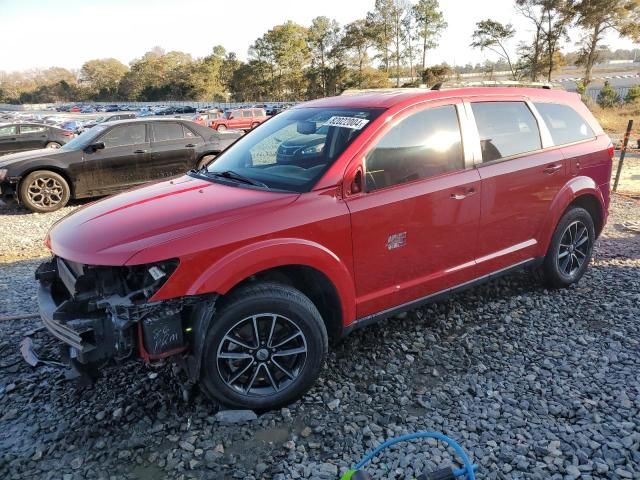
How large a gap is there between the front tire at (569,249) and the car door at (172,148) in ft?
23.2

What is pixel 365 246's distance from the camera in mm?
3152

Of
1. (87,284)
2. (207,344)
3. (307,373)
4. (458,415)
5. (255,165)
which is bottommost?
(458,415)

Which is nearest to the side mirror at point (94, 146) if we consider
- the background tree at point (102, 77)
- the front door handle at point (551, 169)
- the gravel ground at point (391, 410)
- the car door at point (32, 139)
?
the gravel ground at point (391, 410)

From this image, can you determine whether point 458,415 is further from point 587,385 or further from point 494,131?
point 494,131

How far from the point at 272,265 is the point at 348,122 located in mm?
1216

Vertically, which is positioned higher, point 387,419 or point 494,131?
point 494,131

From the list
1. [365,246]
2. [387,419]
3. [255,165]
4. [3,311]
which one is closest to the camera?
[387,419]

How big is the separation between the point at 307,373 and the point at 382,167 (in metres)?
1.41

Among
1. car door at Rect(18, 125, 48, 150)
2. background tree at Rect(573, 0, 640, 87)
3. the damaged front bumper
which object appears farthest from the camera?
background tree at Rect(573, 0, 640, 87)

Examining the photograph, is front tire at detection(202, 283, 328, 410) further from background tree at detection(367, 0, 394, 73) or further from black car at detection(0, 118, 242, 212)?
background tree at detection(367, 0, 394, 73)

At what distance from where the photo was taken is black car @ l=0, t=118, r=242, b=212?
27.8ft

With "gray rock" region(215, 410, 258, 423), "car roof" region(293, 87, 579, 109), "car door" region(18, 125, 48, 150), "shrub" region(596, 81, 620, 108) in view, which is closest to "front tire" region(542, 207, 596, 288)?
"car roof" region(293, 87, 579, 109)

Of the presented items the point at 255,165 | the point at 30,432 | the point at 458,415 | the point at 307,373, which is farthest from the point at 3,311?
the point at 458,415

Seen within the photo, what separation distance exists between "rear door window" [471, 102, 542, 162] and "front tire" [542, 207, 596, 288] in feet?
2.63
